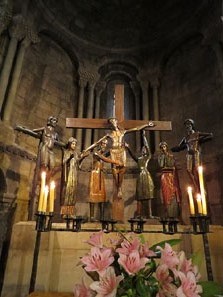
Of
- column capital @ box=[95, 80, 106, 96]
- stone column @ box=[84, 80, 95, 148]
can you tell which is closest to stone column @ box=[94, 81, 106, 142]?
column capital @ box=[95, 80, 106, 96]

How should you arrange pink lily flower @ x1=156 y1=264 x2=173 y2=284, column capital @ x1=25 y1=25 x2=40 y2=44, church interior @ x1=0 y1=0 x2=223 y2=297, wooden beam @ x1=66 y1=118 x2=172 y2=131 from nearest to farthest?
pink lily flower @ x1=156 y1=264 x2=173 y2=284
wooden beam @ x1=66 y1=118 x2=172 y2=131
church interior @ x1=0 y1=0 x2=223 y2=297
column capital @ x1=25 y1=25 x2=40 y2=44

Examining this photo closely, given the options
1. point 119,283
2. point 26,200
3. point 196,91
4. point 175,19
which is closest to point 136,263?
point 119,283

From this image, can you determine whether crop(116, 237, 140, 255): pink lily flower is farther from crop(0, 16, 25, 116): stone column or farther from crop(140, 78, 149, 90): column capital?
crop(140, 78, 149, 90): column capital

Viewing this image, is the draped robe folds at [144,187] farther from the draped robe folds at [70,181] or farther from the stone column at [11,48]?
the stone column at [11,48]

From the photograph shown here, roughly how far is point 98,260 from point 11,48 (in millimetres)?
7409

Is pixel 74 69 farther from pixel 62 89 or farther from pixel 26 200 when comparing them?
pixel 26 200

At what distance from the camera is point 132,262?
103cm

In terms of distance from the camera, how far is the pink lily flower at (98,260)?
102 centimetres

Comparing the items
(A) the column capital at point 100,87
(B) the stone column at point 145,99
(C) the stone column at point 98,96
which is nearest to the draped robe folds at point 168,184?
(B) the stone column at point 145,99

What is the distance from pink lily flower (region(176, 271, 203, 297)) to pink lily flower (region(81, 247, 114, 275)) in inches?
11.8

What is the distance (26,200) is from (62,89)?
164 inches

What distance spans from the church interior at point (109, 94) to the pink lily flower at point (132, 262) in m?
2.86

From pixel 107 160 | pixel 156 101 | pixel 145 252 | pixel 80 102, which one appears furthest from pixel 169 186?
pixel 80 102

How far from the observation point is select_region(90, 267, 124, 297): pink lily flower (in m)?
0.98
